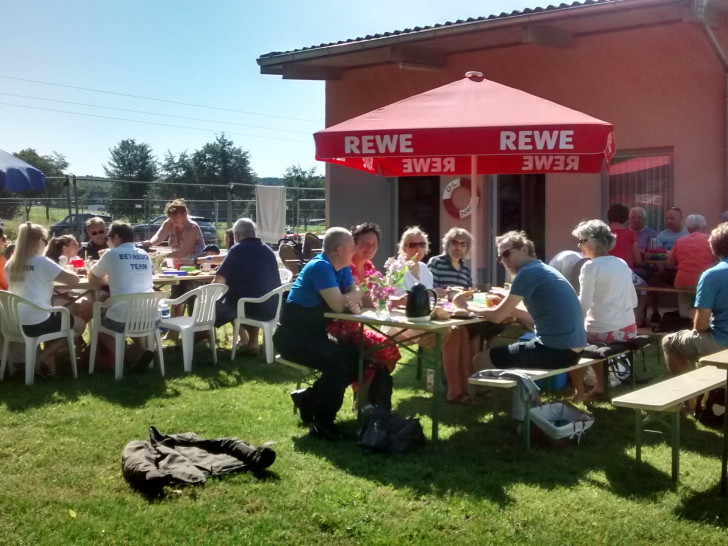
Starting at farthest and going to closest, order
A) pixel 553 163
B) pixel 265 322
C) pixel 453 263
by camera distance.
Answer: pixel 553 163 < pixel 265 322 < pixel 453 263

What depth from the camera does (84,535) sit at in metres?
3.29

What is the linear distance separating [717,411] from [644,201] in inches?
182

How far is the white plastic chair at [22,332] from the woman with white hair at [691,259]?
5629mm

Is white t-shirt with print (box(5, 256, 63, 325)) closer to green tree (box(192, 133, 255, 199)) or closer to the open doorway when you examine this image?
the open doorway

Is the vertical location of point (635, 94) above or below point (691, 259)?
above

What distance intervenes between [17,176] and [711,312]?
6.72 metres

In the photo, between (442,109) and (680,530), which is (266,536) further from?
(442,109)

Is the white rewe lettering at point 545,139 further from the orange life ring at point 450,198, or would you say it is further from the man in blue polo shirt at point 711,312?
the orange life ring at point 450,198

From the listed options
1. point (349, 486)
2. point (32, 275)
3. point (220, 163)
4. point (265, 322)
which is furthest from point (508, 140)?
point (220, 163)

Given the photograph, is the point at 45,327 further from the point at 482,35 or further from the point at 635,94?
the point at 635,94

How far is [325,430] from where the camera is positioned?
464 cm

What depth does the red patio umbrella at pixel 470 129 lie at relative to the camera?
17.3 ft

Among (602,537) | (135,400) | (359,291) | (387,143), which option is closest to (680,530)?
(602,537)

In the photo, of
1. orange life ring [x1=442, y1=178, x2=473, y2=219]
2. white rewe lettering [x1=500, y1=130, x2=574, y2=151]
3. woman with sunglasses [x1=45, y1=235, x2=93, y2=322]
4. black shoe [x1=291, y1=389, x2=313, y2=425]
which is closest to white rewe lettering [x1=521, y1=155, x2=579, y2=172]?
white rewe lettering [x1=500, y1=130, x2=574, y2=151]
